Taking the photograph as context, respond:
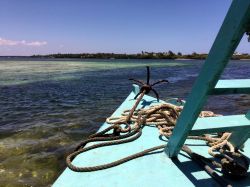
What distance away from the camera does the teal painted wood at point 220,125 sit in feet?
7.68

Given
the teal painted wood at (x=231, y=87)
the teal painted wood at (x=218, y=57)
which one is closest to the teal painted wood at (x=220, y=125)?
the teal painted wood at (x=218, y=57)

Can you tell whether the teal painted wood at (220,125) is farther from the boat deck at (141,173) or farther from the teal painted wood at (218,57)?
the boat deck at (141,173)

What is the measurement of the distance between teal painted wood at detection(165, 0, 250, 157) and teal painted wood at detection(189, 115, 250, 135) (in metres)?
0.18

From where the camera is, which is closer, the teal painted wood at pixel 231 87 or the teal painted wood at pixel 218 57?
the teal painted wood at pixel 218 57

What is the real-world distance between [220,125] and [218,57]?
3.08 feet

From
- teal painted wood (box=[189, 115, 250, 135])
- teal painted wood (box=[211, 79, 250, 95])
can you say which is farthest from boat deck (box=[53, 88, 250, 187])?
teal painted wood (box=[211, 79, 250, 95])

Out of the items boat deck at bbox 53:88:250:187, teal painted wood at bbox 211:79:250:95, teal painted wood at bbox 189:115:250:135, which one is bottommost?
boat deck at bbox 53:88:250:187

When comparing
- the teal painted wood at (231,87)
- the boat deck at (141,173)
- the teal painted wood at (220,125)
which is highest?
the teal painted wood at (231,87)

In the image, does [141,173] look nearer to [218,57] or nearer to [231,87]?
[231,87]

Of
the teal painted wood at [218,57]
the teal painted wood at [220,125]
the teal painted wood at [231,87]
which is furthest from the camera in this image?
the teal painted wood at [220,125]

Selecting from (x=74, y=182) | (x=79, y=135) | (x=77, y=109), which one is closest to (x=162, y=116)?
(x=74, y=182)

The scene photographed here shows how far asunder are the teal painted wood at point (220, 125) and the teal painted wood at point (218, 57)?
178 millimetres

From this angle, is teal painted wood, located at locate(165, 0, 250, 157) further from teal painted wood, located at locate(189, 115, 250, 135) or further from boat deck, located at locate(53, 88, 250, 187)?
boat deck, located at locate(53, 88, 250, 187)

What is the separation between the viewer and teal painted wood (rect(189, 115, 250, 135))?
92.1 inches
